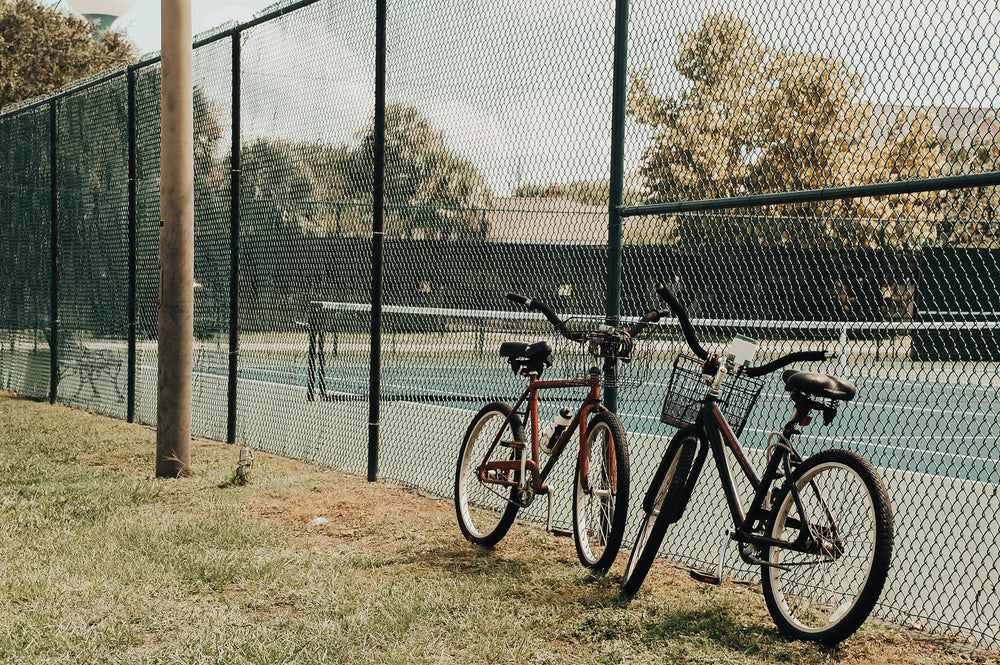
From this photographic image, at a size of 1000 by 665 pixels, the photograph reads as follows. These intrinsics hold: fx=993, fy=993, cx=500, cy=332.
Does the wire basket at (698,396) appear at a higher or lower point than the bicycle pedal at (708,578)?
higher

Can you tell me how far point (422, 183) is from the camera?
7.16m

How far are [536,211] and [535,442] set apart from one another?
5.36ft

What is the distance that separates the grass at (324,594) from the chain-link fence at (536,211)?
736mm

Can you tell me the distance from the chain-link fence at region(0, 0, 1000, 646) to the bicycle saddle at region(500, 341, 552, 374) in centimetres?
54

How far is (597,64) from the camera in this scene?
5.50 m

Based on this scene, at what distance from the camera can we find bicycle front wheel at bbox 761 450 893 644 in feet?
11.8

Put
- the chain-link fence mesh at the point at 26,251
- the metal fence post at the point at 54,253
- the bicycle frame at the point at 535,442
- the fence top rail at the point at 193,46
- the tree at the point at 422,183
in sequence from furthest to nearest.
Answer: the chain-link fence mesh at the point at 26,251
the metal fence post at the point at 54,253
the fence top rail at the point at 193,46
the tree at the point at 422,183
the bicycle frame at the point at 535,442

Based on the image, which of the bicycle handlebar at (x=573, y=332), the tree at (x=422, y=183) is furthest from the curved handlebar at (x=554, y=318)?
the tree at (x=422, y=183)

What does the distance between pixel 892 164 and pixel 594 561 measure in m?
2.29

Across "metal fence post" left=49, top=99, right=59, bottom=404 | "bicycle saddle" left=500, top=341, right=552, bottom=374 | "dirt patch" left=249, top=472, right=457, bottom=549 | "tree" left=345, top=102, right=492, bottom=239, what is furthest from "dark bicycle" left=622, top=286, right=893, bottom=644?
"metal fence post" left=49, top=99, right=59, bottom=404

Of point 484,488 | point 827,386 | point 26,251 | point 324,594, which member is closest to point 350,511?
point 484,488

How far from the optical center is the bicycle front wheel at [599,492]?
4664mm

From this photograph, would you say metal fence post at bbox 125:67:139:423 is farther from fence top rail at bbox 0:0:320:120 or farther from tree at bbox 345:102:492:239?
tree at bbox 345:102:492:239

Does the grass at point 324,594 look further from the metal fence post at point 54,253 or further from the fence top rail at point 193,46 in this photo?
the metal fence post at point 54,253
